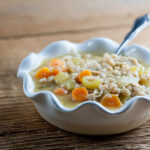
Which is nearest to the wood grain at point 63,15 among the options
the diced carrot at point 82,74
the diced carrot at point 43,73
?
the diced carrot at point 43,73

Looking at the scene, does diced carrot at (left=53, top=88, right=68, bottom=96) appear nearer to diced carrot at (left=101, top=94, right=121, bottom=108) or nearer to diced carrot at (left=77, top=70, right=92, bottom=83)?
diced carrot at (left=77, top=70, right=92, bottom=83)

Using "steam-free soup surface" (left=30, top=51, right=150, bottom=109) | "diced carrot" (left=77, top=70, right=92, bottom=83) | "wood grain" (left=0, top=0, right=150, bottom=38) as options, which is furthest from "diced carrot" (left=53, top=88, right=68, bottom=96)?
"wood grain" (left=0, top=0, right=150, bottom=38)

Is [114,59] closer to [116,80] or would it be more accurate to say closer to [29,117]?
[116,80]

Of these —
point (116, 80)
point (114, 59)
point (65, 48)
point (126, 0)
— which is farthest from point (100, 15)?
point (116, 80)

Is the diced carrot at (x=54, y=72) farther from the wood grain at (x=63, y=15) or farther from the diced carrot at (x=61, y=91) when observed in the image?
the wood grain at (x=63, y=15)

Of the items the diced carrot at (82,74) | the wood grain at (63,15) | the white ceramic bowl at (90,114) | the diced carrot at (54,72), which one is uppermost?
the wood grain at (63,15)
